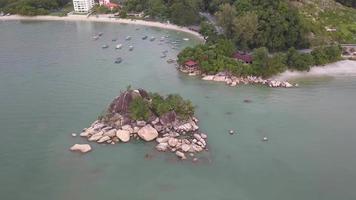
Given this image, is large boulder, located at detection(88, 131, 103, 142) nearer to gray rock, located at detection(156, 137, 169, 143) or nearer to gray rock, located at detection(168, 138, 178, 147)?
gray rock, located at detection(156, 137, 169, 143)

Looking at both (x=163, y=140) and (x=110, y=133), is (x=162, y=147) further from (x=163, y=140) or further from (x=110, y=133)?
(x=110, y=133)

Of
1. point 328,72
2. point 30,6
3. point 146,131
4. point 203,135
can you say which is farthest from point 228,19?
point 30,6

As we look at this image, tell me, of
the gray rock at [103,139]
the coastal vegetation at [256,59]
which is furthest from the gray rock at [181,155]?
the coastal vegetation at [256,59]

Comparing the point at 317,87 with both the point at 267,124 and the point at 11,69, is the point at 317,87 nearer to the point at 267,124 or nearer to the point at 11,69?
the point at 267,124

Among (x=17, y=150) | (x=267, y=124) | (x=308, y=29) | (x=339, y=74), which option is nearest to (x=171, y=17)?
(x=308, y=29)

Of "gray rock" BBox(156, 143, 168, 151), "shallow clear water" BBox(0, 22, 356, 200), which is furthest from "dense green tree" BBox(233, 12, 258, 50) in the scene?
"gray rock" BBox(156, 143, 168, 151)
